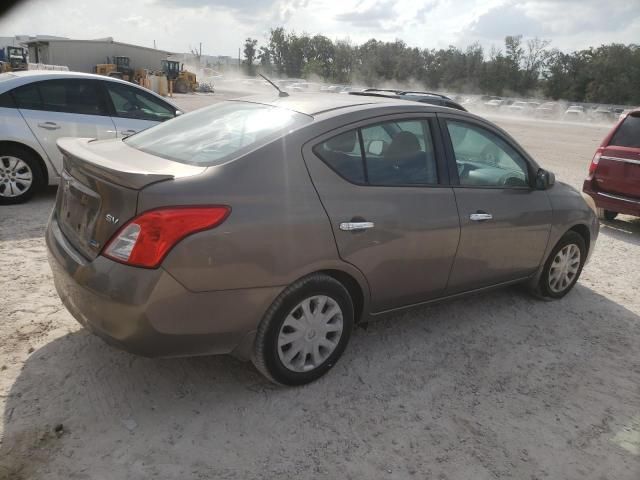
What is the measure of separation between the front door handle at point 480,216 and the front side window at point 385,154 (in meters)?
0.37

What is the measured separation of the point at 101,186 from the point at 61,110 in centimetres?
450

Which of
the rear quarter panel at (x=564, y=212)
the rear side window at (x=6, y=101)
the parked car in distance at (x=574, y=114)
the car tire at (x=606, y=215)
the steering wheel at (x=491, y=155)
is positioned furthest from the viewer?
the parked car in distance at (x=574, y=114)

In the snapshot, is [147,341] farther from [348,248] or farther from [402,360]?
[402,360]

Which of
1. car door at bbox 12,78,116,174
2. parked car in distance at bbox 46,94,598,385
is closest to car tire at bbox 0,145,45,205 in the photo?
car door at bbox 12,78,116,174

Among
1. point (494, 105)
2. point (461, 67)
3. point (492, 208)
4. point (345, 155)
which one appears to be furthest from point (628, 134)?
point (461, 67)

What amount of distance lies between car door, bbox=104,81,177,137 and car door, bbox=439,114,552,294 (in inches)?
176

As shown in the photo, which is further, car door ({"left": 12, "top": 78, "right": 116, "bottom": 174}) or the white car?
car door ({"left": 12, "top": 78, "right": 116, "bottom": 174})

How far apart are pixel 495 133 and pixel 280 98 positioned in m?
1.65

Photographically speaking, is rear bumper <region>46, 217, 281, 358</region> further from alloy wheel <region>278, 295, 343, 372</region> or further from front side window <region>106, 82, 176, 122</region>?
front side window <region>106, 82, 176, 122</region>

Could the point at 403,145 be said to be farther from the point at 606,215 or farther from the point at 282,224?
the point at 606,215

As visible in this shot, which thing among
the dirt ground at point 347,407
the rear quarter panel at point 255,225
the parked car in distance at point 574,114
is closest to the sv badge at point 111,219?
the rear quarter panel at point 255,225

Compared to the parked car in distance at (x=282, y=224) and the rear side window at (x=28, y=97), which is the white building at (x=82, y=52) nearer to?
the rear side window at (x=28, y=97)

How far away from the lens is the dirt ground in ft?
8.49

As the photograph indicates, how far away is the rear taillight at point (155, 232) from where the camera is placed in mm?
2516
